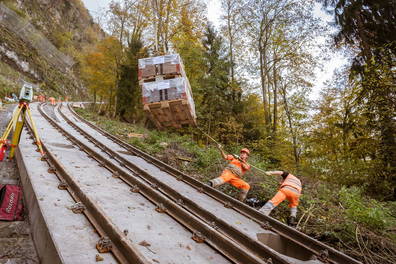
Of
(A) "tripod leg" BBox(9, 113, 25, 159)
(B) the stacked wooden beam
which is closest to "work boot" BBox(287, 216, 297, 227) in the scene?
(B) the stacked wooden beam

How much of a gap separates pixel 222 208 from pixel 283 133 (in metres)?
11.4

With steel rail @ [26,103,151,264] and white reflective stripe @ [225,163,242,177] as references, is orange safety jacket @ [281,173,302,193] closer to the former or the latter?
white reflective stripe @ [225,163,242,177]

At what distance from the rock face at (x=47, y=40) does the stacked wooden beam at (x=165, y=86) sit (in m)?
28.8

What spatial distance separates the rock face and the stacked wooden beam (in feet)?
94.6

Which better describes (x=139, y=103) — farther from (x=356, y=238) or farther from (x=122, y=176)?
(x=356, y=238)

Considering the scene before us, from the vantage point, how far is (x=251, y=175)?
8633 millimetres

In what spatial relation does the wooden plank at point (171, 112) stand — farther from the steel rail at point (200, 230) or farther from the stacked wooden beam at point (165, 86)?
the steel rail at point (200, 230)

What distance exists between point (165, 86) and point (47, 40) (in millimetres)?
45236

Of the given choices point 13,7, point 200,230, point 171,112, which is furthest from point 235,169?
point 13,7

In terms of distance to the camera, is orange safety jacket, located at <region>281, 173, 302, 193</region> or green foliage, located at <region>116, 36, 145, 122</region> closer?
orange safety jacket, located at <region>281, 173, 302, 193</region>

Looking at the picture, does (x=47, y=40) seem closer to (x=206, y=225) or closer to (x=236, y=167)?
(x=236, y=167)

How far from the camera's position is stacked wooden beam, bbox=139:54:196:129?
931cm

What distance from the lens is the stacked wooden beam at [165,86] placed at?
30.6 feet

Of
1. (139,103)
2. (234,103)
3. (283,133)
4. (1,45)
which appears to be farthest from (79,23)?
(283,133)
